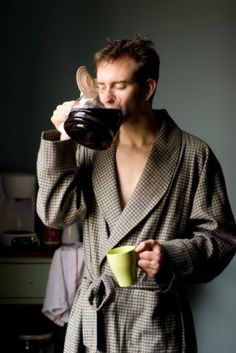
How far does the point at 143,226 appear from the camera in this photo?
1738mm

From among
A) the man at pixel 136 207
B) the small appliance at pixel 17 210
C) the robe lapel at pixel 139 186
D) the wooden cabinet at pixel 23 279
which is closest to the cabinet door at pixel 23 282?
the wooden cabinet at pixel 23 279

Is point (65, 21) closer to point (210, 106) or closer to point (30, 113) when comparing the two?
point (30, 113)

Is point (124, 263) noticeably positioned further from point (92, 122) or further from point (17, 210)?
point (17, 210)

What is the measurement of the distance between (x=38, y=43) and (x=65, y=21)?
0.17 m

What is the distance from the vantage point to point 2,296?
10.2ft

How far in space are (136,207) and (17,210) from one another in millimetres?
1646

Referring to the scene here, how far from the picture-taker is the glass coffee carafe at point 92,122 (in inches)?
60.5

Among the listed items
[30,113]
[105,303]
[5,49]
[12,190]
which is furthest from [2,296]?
[105,303]

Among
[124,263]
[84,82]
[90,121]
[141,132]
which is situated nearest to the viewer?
[124,263]

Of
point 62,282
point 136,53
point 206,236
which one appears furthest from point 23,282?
point 136,53

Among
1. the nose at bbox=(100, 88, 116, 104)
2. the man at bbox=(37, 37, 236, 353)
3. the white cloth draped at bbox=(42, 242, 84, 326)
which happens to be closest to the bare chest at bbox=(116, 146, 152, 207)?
the man at bbox=(37, 37, 236, 353)

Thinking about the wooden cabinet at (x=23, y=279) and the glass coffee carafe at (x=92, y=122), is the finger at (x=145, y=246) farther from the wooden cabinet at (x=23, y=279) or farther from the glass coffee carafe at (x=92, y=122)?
the wooden cabinet at (x=23, y=279)

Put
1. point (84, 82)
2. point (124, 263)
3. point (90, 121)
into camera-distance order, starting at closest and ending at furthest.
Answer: point (124, 263) < point (90, 121) < point (84, 82)

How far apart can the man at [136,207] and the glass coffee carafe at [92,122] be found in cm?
5
